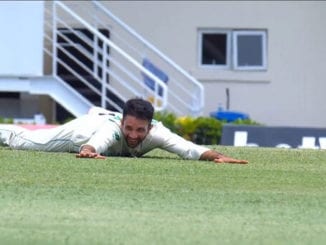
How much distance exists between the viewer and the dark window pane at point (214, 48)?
2008 centimetres

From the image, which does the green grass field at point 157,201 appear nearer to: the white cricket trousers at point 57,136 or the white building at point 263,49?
the white cricket trousers at point 57,136

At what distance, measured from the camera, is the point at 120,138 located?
1028cm

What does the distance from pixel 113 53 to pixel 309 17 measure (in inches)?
139

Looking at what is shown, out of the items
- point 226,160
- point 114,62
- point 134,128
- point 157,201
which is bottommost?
point 157,201

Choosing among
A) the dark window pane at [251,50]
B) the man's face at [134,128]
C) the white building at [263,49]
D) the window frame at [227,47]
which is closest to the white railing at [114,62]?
the white building at [263,49]

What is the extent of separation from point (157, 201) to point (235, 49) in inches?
492

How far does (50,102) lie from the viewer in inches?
766

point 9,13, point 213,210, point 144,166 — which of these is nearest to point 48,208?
point 213,210

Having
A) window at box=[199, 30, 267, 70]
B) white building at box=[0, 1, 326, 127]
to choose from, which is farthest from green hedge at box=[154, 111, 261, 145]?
window at box=[199, 30, 267, 70]

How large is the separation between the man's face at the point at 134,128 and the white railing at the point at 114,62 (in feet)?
25.1

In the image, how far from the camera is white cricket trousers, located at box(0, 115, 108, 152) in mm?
10602

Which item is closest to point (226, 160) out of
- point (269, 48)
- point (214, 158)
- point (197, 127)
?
point (214, 158)

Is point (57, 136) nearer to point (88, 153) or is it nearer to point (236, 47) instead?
point (88, 153)

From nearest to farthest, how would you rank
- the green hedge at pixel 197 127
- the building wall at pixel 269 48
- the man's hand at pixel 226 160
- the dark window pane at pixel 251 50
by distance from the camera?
1. the man's hand at pixel 226 160
2. the green hedge at pixel 197 127
3. the building wall at pixel 269 48
4. the dark window pane at pixel 251 50
